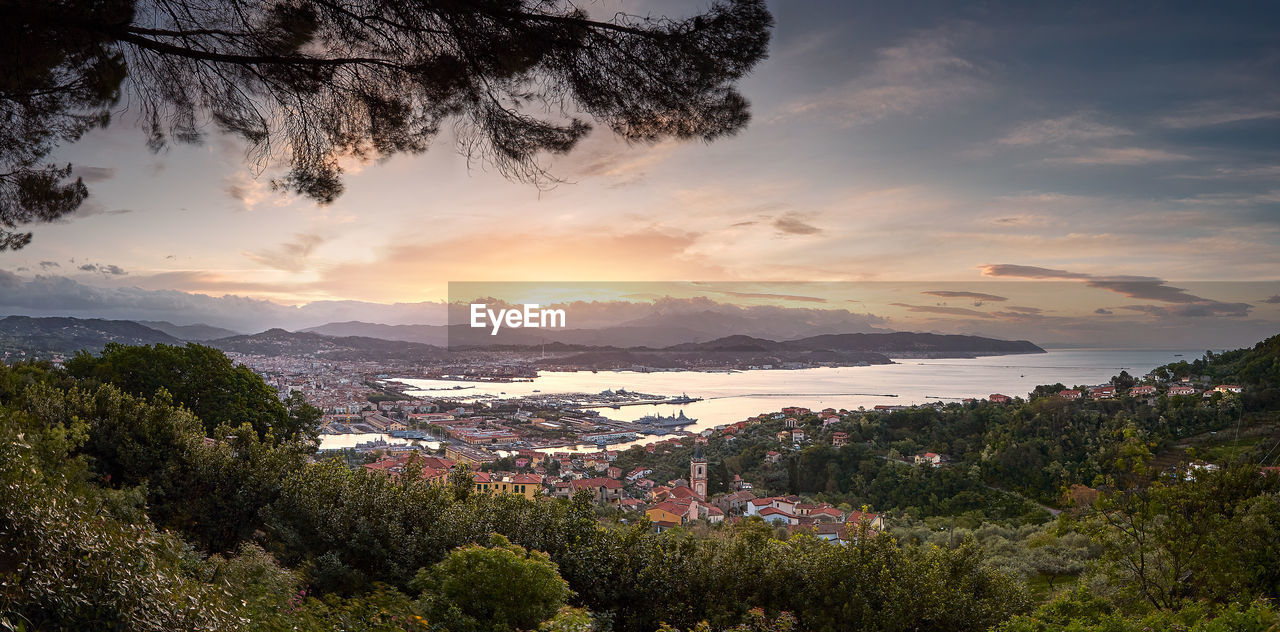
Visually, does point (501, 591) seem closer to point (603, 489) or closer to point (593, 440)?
point (603, 489)

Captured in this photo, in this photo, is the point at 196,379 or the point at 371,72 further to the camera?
the point at 196,379

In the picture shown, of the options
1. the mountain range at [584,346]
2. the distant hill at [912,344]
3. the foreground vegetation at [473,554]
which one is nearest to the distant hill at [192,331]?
the mountain range at [584,346]

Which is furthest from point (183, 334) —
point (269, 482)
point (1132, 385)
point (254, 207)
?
point (1132, 385)

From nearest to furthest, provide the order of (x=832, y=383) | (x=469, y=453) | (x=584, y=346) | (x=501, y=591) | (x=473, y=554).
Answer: (x=501, y=591)
(x=473, y=554)
(x=469, y=453)
(x=584, y=346)
(x=832, y=383)

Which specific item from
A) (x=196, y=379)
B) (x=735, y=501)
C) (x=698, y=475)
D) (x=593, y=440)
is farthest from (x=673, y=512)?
(x=196, y=379)

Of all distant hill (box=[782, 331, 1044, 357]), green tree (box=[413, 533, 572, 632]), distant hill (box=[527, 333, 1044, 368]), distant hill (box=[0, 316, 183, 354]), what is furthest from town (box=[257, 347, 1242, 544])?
green tree (box=[413, 533, 572, 632])

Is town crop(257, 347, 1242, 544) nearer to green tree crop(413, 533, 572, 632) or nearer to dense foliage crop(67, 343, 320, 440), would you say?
dense foliage crop(67, 343, 320, 440)

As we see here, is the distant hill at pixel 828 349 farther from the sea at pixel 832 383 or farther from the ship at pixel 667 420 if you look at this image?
the ship at pixel 667 420
